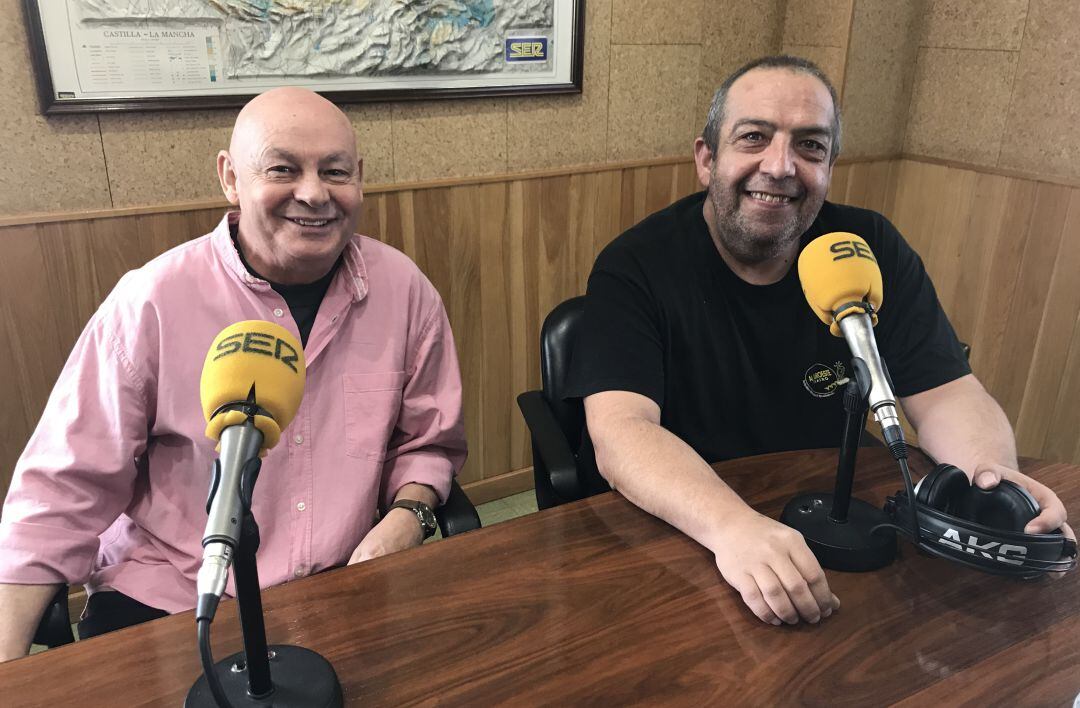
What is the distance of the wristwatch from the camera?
157cm

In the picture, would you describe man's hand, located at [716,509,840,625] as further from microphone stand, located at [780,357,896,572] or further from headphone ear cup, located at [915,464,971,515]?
headphone ear cup, located at [915,464,971,515]

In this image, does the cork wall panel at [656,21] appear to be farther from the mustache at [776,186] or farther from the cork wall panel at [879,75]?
the mustache at [776,186]

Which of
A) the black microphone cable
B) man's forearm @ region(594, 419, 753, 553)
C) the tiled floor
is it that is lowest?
the tiled floor

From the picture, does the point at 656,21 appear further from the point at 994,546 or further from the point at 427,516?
the point at 994,546

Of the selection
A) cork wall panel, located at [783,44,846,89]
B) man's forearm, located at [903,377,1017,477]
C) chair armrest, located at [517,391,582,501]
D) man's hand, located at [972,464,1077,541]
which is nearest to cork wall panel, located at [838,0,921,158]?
cork wall panel, located at [783,44,846,89]

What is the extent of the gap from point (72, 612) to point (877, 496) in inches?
84.9

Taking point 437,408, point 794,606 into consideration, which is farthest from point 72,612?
point 794,606

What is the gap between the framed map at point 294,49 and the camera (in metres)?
2.00

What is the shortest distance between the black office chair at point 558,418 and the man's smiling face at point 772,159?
404 millimetres

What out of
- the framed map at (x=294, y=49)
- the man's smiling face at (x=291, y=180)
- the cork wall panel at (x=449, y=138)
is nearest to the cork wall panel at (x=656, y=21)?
the framed map at (x=294, y=49)

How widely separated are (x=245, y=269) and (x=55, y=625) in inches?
26.1

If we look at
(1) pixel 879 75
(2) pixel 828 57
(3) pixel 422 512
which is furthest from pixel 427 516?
(1) pixel 879 75

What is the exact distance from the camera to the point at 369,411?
159 centimetres

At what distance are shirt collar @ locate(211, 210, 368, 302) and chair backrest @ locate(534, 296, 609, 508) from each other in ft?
1.44
